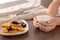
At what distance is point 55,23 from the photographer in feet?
3.16

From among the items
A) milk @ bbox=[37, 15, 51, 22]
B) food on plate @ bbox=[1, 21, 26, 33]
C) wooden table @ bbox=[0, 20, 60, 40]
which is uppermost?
milk @ bbox=[37, 15, 51, 22]

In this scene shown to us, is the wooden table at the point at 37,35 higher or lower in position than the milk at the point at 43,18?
lower

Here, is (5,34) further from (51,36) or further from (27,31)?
(51,36)

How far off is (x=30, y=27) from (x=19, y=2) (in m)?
0.40

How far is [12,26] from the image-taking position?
35.0 inches

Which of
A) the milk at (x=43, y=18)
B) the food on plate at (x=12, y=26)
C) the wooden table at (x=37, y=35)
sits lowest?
the wooden table at (x=37, y=35)

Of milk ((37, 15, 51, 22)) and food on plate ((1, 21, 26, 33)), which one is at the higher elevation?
milk ((37, 15, 51, 22))

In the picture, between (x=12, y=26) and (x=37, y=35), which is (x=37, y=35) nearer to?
(x=37, y=35)

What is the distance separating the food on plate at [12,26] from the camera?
0.87 metres

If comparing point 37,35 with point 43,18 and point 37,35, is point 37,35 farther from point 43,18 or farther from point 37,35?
point 43,18

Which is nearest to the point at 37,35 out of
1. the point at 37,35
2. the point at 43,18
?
the point at 37,35

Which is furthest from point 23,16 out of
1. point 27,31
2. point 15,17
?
point 27,31

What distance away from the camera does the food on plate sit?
0.87m

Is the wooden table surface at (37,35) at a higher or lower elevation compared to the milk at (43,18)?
lower
